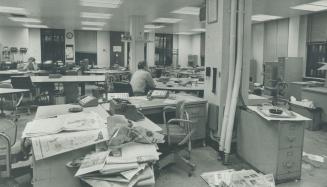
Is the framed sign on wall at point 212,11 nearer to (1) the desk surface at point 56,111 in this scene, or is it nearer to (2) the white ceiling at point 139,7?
(1) the desk surface at point 56,111

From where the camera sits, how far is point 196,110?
425 centimetres

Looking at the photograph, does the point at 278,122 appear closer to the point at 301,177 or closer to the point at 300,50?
the point at 301,177

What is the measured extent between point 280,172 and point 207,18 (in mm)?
2449

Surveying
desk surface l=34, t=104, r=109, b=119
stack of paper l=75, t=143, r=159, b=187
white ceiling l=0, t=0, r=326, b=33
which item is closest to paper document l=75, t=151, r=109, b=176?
stack of paper l=75, t=143, r=159, b=187

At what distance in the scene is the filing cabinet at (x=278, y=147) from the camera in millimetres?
3119

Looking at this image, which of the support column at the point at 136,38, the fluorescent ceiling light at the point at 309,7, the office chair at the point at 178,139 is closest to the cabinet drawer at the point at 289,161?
the office chair at the point at 178,139

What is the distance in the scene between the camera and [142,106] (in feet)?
12.5

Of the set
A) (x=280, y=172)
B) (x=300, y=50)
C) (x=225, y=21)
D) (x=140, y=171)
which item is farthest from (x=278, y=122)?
(x=300, y=50)

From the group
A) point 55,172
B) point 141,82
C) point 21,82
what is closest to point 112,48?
point 21,82

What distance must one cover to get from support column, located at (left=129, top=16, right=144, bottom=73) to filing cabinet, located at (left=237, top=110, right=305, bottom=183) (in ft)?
22.6

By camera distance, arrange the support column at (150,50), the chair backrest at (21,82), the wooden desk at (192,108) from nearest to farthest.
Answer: the wooden desk at (192,108) < the chair backrest at (21,82) < the support column at (150,50)

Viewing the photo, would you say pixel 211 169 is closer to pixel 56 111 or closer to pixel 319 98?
pixel 56 111

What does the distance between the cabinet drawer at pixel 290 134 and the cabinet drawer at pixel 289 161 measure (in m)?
0.07

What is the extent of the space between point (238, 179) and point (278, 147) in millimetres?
579
